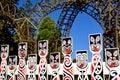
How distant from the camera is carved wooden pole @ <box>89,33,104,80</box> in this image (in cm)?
909

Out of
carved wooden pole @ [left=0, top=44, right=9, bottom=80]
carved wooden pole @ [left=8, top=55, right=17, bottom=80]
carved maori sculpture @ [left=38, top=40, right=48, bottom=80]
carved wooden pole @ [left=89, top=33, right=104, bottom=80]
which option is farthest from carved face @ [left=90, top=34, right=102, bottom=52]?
carved wooden pole @ [left=0, top=44, right=9, bottom=80]

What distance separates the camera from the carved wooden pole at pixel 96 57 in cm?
909

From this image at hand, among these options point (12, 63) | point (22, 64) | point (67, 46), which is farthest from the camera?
point (12, 63)

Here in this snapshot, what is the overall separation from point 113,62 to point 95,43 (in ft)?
2.59

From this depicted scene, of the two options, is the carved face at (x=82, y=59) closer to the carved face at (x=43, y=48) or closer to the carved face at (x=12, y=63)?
the carved face at (x=43, y=48)

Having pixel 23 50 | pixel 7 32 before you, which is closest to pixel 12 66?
pixel 23 50

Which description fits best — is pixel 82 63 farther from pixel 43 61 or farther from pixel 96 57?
pixel 43 61

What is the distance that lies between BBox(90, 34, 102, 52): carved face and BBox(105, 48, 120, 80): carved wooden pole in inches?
13.6

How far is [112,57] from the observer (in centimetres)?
885

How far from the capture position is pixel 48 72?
10.2 m

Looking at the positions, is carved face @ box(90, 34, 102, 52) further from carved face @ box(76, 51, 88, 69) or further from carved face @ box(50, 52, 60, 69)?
carved face @ box(50, 52, 60, 69)

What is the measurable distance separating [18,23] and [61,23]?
2645 mm

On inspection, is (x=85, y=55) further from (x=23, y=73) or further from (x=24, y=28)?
(x=24, y=28)

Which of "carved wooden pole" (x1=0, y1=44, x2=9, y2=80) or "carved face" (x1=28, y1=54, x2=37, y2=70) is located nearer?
"carved face" (x1=28, y1=54, x2=37, y2=70)
